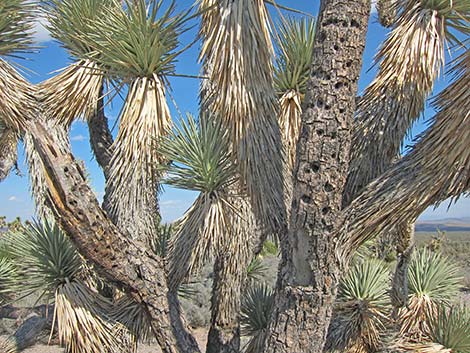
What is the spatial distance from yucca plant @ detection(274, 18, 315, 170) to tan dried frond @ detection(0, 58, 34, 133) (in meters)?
2.17

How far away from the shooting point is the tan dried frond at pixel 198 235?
12.3 feet

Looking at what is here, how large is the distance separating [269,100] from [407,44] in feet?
3.54

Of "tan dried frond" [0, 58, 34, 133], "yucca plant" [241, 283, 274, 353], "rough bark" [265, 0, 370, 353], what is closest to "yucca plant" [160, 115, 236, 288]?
"rough bark" [265, 0, 370, 353]

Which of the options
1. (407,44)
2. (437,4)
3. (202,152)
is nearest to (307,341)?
(202,152)

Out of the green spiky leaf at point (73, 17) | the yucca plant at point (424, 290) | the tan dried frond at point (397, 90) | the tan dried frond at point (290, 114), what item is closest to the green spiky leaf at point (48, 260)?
the green spiky leaf at point (73, 17)

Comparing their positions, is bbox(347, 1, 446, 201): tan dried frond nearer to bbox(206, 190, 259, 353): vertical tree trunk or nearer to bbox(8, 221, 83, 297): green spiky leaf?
bbox(206, 190, 259, 353): vertical tree trunk

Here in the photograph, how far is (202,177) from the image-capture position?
12.3 feet

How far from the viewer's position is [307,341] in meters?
3.34

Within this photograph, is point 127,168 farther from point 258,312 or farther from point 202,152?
point 258,312

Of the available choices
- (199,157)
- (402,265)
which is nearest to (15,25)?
(199,157)

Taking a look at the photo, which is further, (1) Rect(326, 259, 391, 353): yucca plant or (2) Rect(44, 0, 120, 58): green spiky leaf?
(1) Rect(326, 259, 391, 353): yucca plant

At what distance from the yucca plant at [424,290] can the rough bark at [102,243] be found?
2292 millimetres

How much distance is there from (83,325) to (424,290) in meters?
3.56

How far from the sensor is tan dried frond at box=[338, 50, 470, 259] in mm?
2955
